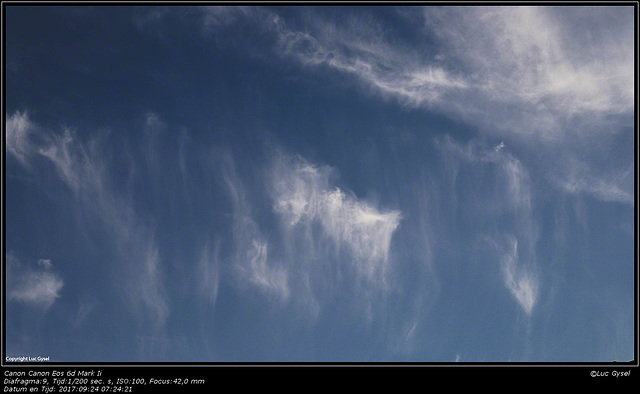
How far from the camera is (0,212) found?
36.7 metres
